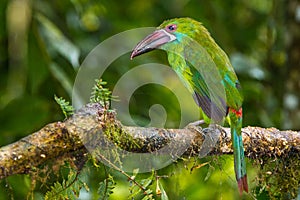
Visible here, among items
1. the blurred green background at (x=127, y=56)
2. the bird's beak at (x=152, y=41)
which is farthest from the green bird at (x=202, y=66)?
the blurred green background at (x=127, y=56)

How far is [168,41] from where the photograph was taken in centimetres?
198

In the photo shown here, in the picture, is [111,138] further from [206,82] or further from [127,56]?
[127,56]

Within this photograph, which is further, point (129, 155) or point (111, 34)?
point (111, 34)

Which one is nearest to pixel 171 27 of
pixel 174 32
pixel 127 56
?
pixel 174 32

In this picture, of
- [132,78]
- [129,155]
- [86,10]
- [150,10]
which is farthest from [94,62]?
[129,155]

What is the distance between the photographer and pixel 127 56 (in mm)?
3441

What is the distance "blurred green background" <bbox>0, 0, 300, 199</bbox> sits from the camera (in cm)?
285

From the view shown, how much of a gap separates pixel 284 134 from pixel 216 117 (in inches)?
8.7

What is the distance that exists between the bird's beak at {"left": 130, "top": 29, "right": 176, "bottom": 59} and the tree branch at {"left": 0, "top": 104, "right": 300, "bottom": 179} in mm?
275

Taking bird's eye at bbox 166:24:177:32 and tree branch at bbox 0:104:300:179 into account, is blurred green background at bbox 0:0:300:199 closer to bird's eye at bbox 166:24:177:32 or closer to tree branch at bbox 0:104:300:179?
tree branch at bbox 0:104:300:179

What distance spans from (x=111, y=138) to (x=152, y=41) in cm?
41

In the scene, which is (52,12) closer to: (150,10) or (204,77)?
(150,10)

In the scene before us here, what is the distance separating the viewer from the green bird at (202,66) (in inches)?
76.1

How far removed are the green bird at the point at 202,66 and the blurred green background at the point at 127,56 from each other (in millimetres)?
247
